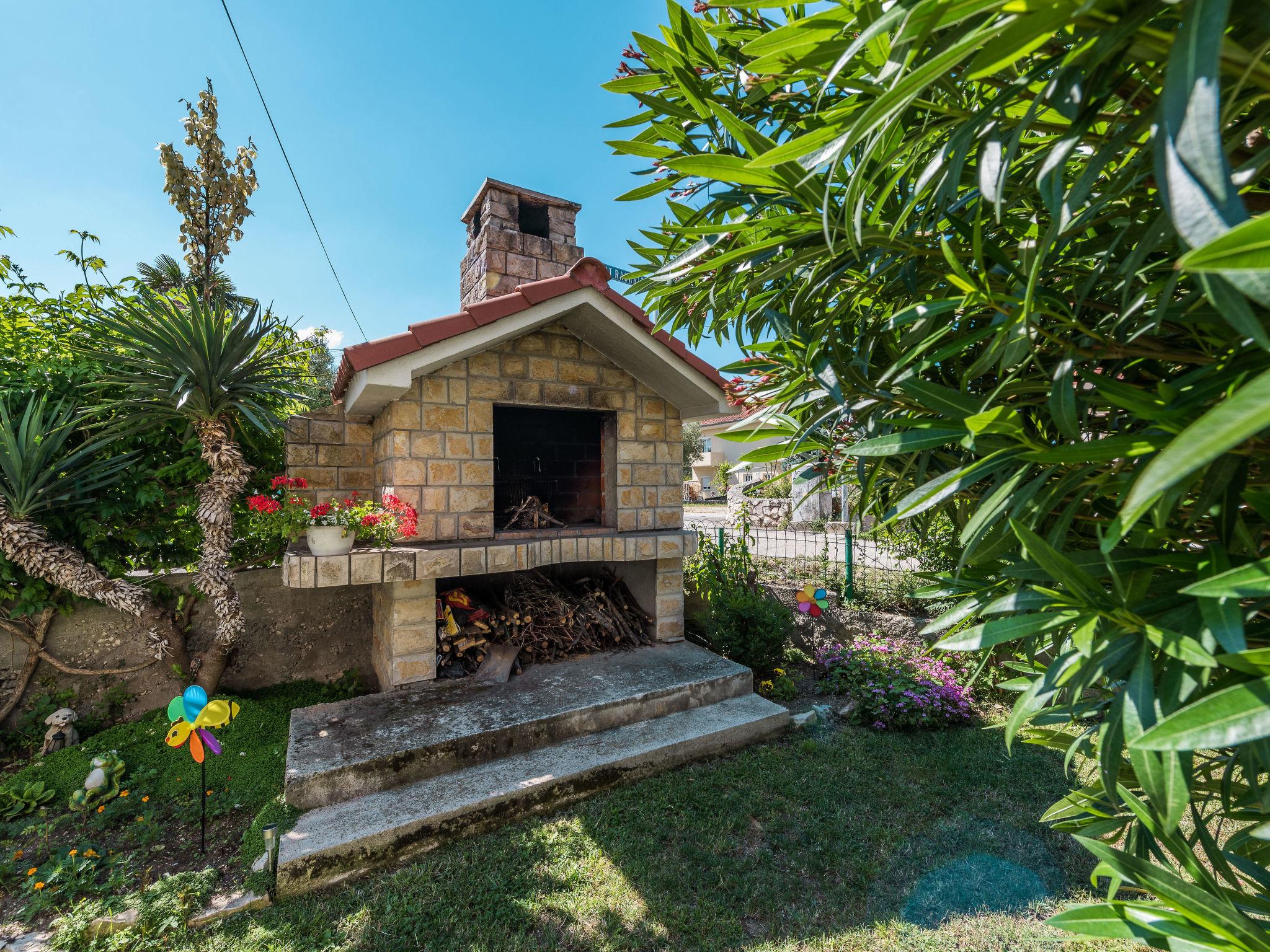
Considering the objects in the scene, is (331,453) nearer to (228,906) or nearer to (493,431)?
(493,431)

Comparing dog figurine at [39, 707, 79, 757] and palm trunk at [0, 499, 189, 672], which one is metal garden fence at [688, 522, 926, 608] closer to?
palm trunk at [0, 499, 189, 672]

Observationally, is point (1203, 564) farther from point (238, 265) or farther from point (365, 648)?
point (238, 265)

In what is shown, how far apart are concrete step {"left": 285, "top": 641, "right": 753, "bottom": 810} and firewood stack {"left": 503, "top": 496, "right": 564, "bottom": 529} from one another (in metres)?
1.35

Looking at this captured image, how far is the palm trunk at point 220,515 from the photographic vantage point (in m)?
4.08

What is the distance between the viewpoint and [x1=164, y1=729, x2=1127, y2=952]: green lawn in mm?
2465

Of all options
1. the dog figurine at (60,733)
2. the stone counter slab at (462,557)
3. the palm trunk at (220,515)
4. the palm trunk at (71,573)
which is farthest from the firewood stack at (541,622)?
the dog figurine at (60,733)

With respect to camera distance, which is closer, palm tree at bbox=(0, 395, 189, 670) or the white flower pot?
palm tree at bbox=(0, 395, 189, 670)

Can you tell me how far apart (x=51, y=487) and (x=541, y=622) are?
393 cm

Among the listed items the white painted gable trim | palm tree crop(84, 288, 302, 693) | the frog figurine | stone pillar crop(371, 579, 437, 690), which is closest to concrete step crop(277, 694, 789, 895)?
stone pillar crop(371, 579, 437, 690)

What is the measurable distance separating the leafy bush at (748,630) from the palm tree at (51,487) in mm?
5000

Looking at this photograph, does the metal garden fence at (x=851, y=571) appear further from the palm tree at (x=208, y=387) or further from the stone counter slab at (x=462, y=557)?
the palm tree at (x=208, y=387)

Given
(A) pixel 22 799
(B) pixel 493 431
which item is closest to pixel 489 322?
(B) pixel 493 431

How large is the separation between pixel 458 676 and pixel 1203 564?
4779 millimetres

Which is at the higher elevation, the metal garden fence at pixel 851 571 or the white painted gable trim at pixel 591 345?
the white painted gable trim at pixel 591 345
